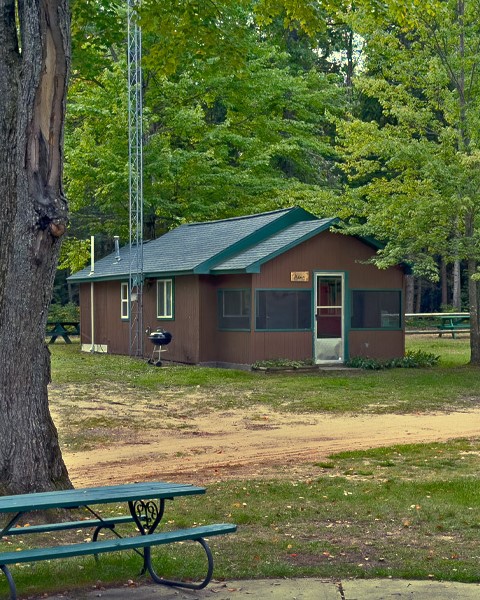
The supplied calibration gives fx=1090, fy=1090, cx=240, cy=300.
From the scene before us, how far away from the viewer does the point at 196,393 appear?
21781mm

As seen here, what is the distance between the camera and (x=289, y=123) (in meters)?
44.4

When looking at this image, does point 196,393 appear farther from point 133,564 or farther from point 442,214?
point 133,564

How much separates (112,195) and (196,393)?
1888 centimetres

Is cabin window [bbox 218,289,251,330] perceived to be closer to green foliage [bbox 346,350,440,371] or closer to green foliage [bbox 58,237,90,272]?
green foliage [bbox 346,350,440,371]

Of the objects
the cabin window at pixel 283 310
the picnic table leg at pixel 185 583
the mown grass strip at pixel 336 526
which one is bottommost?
the mown grass strip at pixel 336 526

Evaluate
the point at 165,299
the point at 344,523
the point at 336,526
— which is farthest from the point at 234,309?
the point at 336,526

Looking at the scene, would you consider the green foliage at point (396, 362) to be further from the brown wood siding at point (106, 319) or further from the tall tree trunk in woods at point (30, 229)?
the tall tree trunk in woods at point (30, 229)

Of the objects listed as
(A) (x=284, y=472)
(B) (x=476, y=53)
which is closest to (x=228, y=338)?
(B) (x=476, y=53)

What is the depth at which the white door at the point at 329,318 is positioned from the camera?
28469 mm

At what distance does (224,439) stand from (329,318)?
1367 cm

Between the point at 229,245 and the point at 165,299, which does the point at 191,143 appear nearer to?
the point at 165,299

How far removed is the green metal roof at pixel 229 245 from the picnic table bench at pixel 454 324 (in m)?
13.4

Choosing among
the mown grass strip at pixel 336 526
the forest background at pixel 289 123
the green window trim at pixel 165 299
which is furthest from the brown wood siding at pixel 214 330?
the mown grass strip at pixel 336 526

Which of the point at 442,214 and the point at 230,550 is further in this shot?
the point at 442,214
